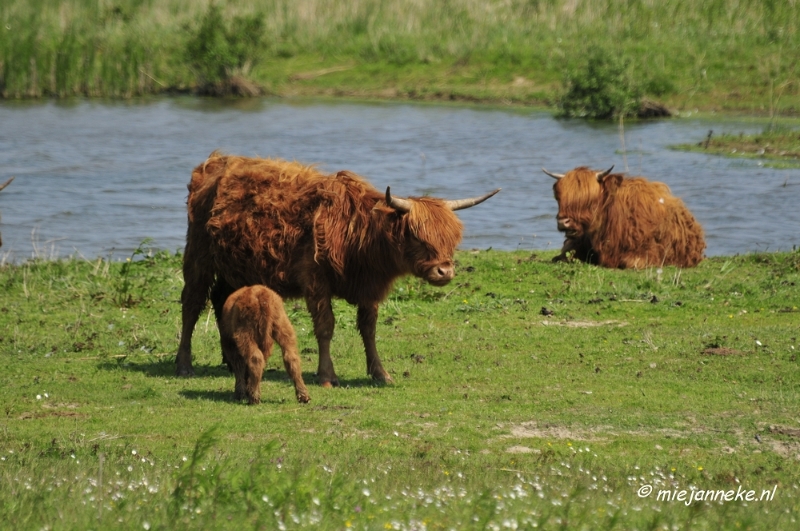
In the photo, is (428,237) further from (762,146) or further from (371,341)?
(762,146)

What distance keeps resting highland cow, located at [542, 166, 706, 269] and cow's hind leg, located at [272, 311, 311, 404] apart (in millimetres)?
7106

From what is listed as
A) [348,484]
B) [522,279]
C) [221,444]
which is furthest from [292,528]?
[522,279]

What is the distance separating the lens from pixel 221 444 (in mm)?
7465

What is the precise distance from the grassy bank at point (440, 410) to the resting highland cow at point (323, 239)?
0.69 m

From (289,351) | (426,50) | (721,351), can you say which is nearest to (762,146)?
(426,50)

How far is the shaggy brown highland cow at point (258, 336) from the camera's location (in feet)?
27.9

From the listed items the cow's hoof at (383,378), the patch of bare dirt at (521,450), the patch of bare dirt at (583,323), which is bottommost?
the patch of bare dirt at (583,323)

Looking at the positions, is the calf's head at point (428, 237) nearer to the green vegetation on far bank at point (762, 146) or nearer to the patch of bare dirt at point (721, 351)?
the patch of bare dirt at point (721, 351)

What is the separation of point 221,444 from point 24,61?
33.0 meters

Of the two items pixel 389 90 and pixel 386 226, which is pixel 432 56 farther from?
pixel 386 226

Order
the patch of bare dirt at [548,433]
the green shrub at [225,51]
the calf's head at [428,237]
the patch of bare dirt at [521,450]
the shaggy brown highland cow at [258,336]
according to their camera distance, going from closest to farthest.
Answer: the patch of bare dirt at [521,450] < the patch of bare dirt at [548,433] < the shaggy brown highland cow at [258,336] < the calf's head at [428,237] < the green shrub at [225,51]

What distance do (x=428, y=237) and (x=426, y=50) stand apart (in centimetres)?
3130

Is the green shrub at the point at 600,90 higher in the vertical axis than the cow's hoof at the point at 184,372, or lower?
higher

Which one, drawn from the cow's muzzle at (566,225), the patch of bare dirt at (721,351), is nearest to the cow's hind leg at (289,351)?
the patch of bare dirt at (721,351)
